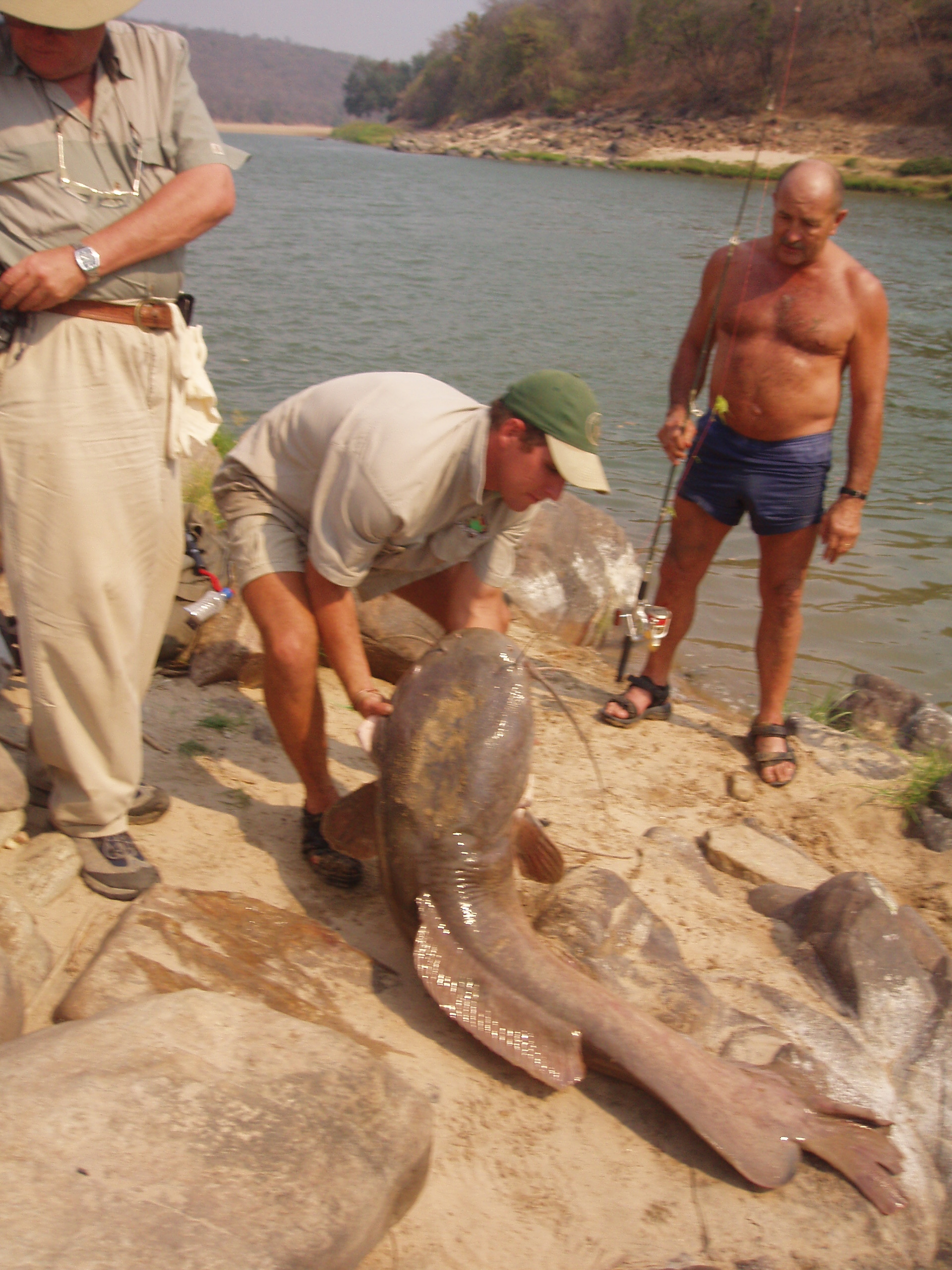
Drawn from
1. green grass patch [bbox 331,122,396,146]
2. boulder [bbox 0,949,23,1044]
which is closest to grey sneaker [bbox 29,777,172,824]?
boulder [bbox 0,949,23,1044]

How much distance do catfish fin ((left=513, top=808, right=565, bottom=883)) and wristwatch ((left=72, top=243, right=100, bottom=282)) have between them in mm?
1857

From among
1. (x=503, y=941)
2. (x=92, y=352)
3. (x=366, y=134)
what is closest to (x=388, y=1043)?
(x=503, y=941)

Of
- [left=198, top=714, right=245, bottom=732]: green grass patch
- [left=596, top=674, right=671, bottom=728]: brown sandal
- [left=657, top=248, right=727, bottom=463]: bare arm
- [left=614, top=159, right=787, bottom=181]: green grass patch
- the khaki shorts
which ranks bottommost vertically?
[left=596, top=674, right=671, bottom=728]: brown sandal

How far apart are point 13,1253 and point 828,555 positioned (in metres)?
3.94

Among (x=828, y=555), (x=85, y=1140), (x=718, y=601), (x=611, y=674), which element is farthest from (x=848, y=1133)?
(x=718, y=601)

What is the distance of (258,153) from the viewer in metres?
53.1

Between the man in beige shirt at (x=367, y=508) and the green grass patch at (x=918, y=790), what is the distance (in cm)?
202

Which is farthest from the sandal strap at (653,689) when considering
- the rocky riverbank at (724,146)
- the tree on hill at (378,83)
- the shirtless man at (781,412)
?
the tree on hill at (378,83)

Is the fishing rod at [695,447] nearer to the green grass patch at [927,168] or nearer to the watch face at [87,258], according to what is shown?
the watch face at [87,258]

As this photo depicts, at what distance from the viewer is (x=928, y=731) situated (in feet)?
17.4

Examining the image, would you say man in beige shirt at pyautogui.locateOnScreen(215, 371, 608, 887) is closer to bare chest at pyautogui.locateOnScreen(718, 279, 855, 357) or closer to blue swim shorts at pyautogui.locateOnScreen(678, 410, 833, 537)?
blue swim shorts at pyautogui.locateOnScreen(678, 410, 833, 537)

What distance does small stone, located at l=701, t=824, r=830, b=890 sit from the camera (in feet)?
12.6

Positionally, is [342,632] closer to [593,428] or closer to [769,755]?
[593,428]

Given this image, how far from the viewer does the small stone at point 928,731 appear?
206 inches
